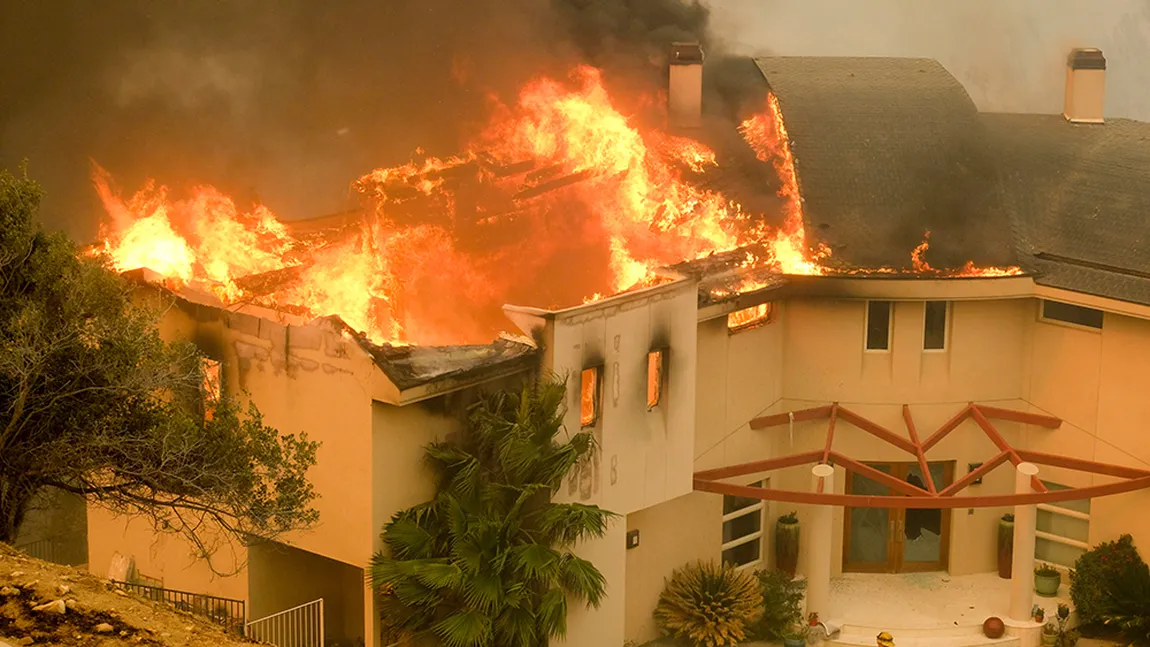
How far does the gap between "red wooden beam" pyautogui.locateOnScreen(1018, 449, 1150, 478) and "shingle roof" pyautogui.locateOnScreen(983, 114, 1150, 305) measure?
9.75 feet

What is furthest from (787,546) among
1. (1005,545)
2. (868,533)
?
(1005,545)

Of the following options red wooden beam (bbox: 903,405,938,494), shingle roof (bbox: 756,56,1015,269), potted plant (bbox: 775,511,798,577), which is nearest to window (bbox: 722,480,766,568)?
potted plant (bbox: 775,511,798,577)

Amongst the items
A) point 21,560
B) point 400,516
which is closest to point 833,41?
point 400,516

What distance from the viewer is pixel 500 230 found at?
30.3 meters

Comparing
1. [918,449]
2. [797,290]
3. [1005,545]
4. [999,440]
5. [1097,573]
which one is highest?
[797,290]

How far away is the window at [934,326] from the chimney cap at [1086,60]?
261 inches

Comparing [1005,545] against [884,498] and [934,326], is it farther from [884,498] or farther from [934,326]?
[884,498]

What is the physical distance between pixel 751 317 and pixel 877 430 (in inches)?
120

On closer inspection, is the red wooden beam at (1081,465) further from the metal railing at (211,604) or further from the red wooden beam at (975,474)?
the metal railing at (211,604)

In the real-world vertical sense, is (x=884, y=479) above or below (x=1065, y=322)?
below

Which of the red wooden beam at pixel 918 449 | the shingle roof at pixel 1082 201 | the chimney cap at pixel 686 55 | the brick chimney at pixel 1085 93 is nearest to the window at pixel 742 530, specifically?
the red wooden beam at pixel 918 449

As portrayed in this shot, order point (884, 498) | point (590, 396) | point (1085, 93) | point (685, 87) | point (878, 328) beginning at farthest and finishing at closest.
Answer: point (1085, 93) < point (685, 87) < point (878, 328) < point (884, 498) < point (590, 396)

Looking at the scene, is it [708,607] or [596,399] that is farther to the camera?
[708,607]

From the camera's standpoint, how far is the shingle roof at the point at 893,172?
30703 millimetres
